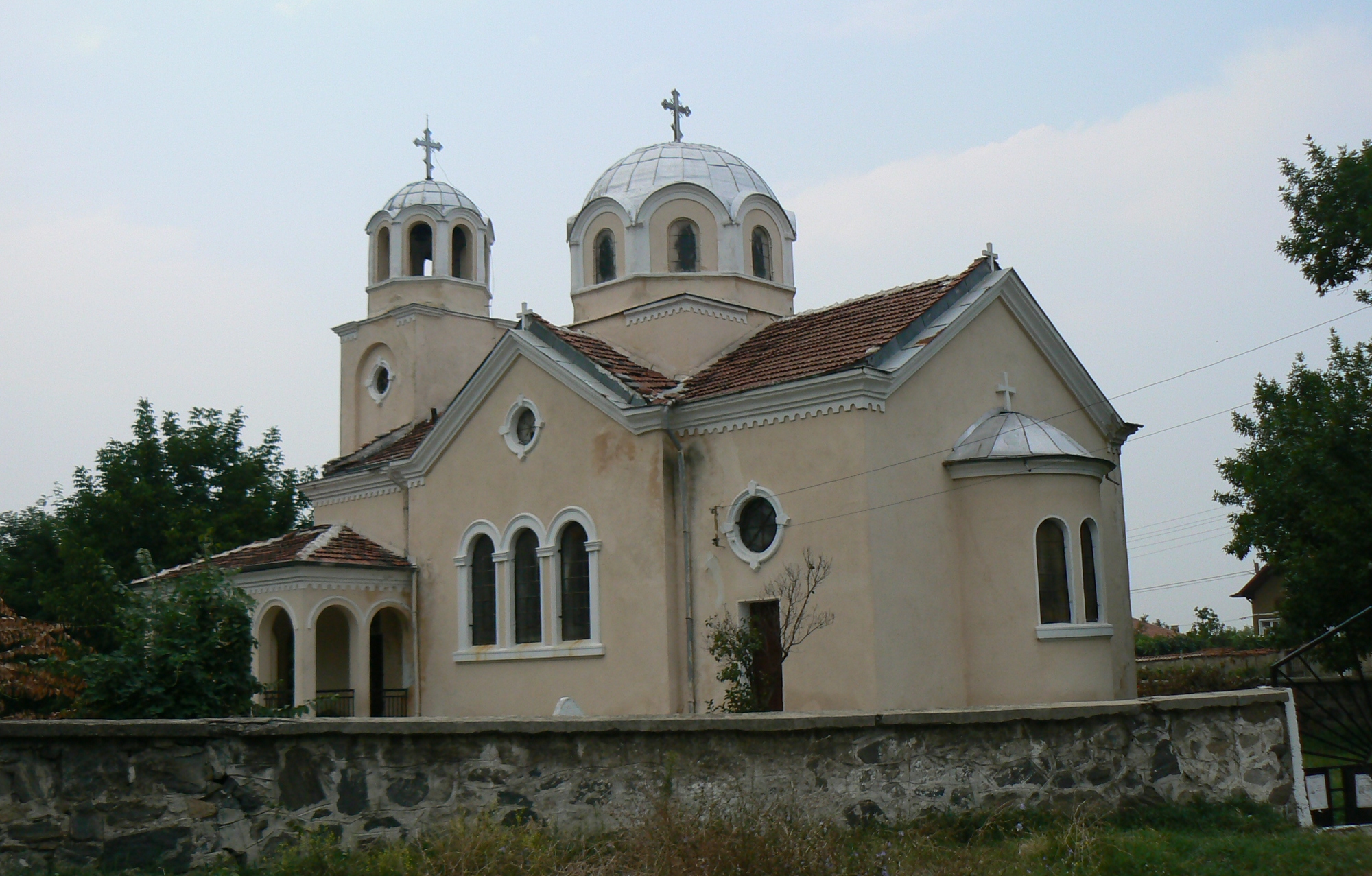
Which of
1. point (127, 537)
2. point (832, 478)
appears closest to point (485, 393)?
point (832, 478)

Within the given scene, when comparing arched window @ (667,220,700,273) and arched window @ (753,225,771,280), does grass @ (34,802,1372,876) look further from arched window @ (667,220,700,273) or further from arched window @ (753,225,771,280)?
arched window @ (753,225,771,280)

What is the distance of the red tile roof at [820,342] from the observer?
57.2ft

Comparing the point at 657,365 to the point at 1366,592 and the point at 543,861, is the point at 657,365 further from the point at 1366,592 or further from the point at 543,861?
the point at 543,861

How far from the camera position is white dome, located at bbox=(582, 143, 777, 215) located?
22.2 m

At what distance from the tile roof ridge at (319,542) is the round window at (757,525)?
26.5ft

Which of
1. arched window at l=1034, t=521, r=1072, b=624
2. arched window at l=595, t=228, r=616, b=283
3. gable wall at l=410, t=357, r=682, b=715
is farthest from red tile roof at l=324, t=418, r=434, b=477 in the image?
arched window at l=1034, t=521, r=1072, b=624

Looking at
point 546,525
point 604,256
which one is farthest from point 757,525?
point 604,256

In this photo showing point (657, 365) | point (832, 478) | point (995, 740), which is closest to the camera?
point (995, 740)

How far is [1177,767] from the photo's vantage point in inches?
376

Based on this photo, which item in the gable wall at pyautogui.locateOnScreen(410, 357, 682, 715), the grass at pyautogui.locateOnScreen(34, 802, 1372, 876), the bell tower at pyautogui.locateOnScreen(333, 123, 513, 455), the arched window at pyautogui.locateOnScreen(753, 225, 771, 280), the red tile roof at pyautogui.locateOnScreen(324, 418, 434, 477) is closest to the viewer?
the grass at pyautogui.locateOnScreen(34, 802, 1372, 876)

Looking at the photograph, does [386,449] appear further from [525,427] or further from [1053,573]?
[1053,573]

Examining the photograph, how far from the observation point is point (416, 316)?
2614cm

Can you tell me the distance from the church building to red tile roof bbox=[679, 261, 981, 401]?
2.9 inches

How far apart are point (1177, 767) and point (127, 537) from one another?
31.8m
